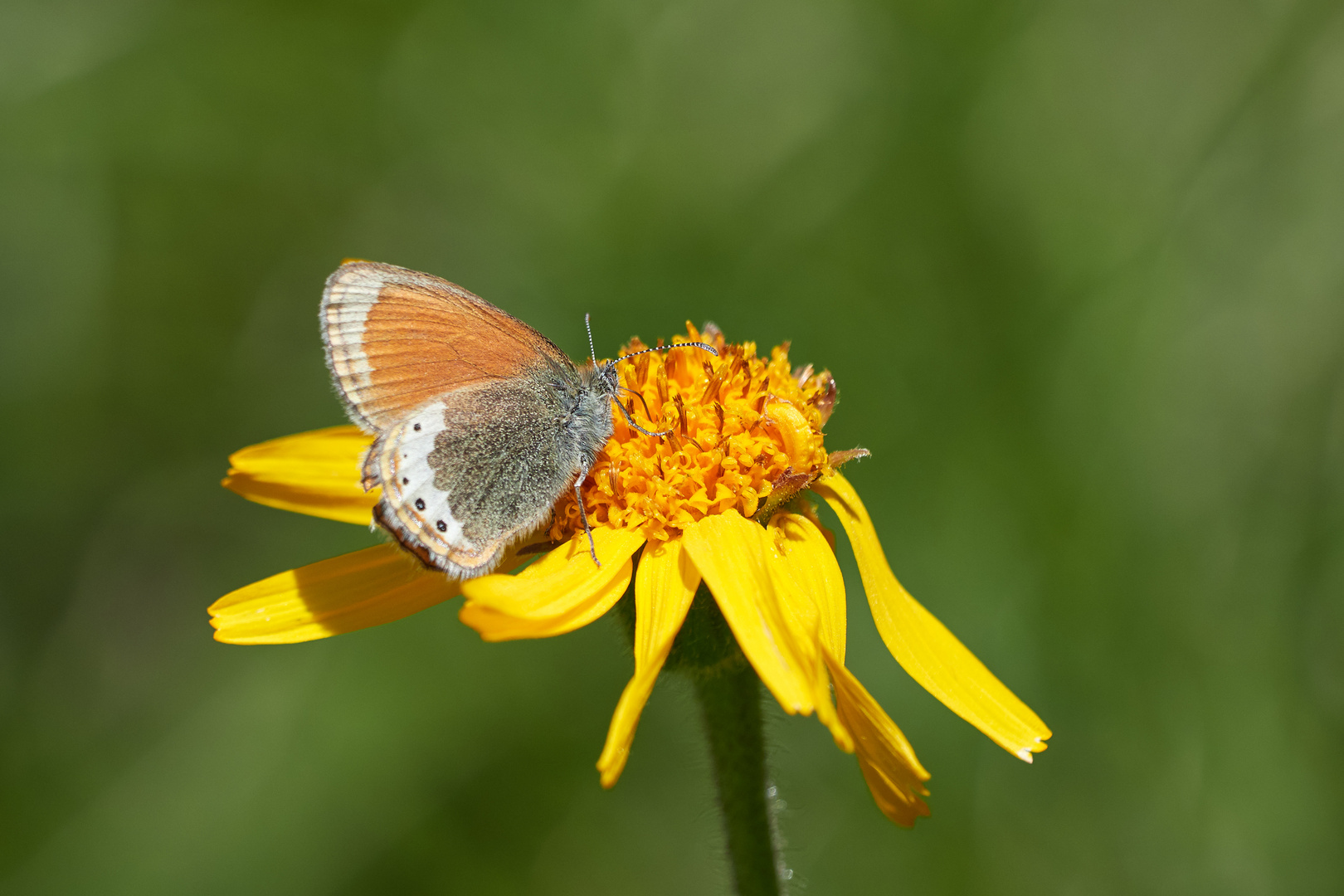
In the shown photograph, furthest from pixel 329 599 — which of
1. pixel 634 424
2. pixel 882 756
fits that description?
pixel 882 756

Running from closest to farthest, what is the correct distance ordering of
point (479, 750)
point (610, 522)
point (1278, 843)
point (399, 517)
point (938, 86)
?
point (399, 517) < point (610, 522) < point (1278, 843) < point (479, 750) < point (938, 86)

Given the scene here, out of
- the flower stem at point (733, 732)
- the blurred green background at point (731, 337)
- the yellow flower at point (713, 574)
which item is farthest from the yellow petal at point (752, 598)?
the blurred green background at point (731, 337)

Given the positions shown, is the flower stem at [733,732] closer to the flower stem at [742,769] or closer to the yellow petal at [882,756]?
the flower stem at [742,769]

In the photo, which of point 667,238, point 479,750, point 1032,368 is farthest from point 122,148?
point 1032,368

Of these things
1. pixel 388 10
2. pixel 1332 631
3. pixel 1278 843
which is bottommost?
pixel 1278 843

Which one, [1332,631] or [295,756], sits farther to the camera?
[295,756]

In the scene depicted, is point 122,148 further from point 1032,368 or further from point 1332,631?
point 1332,631

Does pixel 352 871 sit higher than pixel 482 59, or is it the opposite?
pixel 482 59
